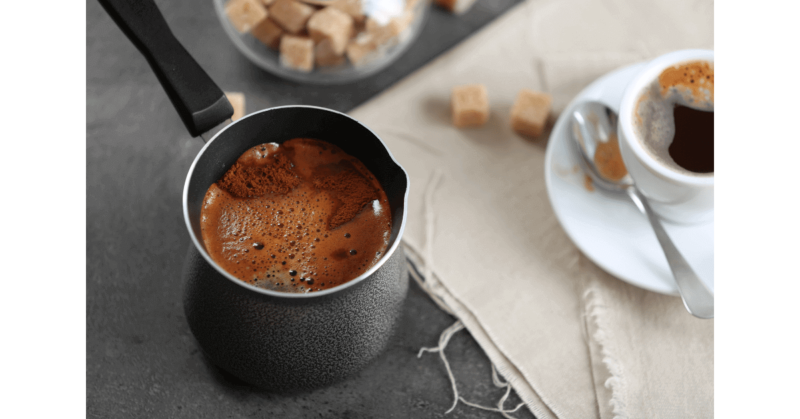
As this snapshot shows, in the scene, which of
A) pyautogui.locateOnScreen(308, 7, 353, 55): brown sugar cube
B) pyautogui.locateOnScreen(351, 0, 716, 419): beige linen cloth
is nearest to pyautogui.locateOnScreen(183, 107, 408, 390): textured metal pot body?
pyautogui.locateOnScreen(351, 0, 716, 419): beige linen cloth

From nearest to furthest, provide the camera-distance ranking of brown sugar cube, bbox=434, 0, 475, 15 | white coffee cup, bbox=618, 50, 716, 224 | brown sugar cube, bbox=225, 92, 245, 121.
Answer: white coffee cup, bbox=618, 50, 716, 224, brown sugar cube, bbox=225, 92, 245, 121, brown sugar cube, bbox=434, 0, 475, 15

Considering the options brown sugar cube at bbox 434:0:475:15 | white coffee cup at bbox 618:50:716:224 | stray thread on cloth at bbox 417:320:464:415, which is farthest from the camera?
brown sugar cube at bbox 434:0:475:15

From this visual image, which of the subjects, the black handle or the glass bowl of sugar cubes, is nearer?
the black handle

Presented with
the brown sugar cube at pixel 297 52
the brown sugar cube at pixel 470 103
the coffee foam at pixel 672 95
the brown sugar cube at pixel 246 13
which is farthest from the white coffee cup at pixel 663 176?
the brown sugar cube at pixel 246 13

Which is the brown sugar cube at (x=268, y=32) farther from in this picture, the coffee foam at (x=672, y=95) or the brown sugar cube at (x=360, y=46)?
the coffee foam at (x=672, y=95)

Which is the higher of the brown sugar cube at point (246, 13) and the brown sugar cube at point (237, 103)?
the brown sugar cube at point (246, 13)

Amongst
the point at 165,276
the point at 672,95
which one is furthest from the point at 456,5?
the point at 165,276

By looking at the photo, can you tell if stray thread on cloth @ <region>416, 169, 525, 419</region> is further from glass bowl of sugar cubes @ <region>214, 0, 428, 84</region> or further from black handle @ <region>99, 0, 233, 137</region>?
black handle @ <region>99, 0, 233, 137</region>
